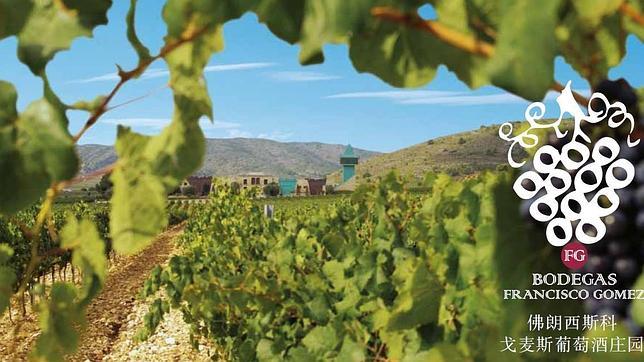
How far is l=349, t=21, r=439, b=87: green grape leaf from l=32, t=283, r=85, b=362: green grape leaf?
2.20 feet

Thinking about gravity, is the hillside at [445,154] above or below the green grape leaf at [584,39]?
above

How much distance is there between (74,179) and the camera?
98 cm

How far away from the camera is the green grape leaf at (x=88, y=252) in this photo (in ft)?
3.65

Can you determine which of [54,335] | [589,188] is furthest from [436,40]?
[54,335]

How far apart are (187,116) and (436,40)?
14.3 inches

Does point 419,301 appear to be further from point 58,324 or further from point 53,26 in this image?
point 53,26

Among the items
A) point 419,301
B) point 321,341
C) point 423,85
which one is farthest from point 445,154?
point 423,85

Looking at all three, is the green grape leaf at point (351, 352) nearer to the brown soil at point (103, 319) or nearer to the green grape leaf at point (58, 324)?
the green grape leaf at point (58, 324)

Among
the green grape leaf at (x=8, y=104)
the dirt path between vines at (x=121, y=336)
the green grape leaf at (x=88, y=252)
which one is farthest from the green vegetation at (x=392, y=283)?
the dirt path between vines at (x=121, y=336)

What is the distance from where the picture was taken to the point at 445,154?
86750 millimetres

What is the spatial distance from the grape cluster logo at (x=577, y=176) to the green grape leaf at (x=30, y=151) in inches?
24.1

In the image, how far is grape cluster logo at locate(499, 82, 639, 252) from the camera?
32.8 inches

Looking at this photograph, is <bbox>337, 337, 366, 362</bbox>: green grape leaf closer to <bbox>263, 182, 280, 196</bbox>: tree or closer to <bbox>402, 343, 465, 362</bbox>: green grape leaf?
<bbox>402, 343, 465, 362</bbox>: green grape leaf

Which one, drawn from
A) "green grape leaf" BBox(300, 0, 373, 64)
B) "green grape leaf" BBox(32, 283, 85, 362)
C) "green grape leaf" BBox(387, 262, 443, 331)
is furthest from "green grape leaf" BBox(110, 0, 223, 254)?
"green grape leaf" BBox(387, 262, 443, 331)
